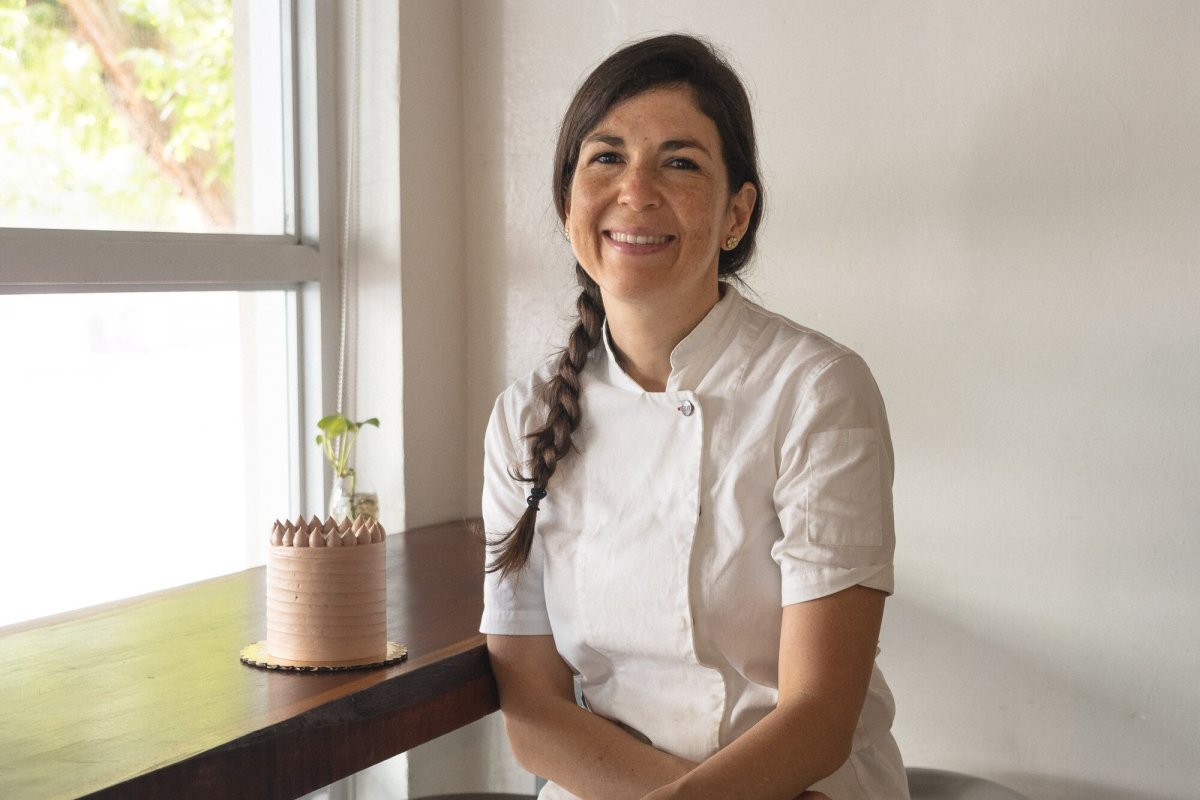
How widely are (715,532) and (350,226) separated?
3.93 feet

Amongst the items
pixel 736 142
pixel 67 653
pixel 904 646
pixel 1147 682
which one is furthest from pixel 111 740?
pixel 1147 682

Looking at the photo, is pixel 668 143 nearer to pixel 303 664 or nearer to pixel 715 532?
pixel 715 532

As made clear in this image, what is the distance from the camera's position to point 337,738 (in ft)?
4.01

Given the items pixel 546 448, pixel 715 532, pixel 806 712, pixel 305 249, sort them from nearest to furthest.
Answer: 1. pixel 806 712
2. pixel 715 532
3. pixel 546 448
4. pixel 305 249

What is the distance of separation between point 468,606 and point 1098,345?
3.10ft

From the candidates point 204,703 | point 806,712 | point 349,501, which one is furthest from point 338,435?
point 806,712

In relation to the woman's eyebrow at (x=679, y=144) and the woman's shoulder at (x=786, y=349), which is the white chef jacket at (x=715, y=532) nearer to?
the woman's shoulder at (x=786, y=349)

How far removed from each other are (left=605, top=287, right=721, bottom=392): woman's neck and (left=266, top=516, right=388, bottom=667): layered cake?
13.0 inches

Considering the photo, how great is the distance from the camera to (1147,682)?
1782mm

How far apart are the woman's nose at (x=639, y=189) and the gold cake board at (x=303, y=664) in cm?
55

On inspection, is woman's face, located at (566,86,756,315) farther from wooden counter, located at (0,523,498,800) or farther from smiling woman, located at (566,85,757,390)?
wooden counter, located at (0,523,498,800)

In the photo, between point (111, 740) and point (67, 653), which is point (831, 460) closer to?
point (111, 740)

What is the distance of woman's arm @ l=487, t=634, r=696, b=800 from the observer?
1267 mm

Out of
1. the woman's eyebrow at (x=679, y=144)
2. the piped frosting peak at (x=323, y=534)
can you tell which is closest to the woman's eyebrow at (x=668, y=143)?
the woman's eyebrow at (x=679, y=144)
